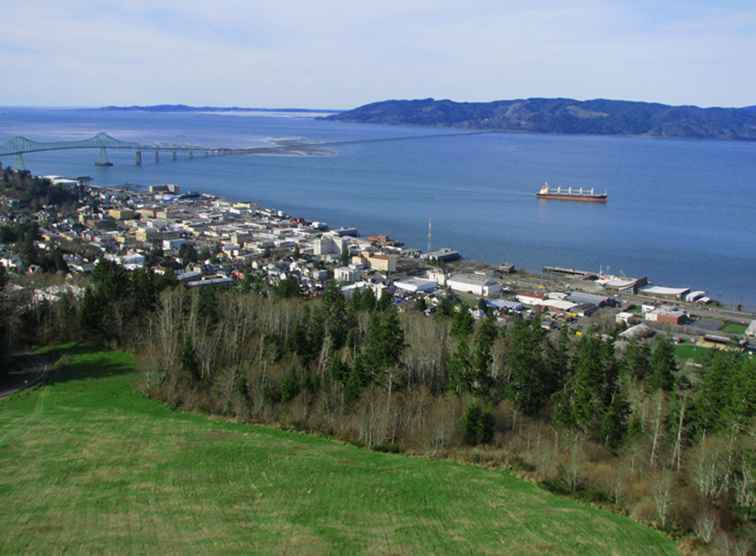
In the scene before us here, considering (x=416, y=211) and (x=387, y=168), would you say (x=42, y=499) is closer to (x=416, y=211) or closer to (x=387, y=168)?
(x=416, y=211)

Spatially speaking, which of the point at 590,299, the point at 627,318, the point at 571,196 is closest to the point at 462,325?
the point at 627,318

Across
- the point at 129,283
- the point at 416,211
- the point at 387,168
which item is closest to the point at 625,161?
the point at 387,168

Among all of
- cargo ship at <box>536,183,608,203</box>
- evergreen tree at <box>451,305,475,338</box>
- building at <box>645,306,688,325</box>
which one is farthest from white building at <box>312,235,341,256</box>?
cargo ship at <box>536,183,608,203</box>

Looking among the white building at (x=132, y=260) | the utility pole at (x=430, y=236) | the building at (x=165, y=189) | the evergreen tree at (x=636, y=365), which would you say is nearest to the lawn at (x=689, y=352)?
the evergreen tree at (x=636, y=365)

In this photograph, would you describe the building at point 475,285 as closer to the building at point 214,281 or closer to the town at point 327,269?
the town at point 327,269

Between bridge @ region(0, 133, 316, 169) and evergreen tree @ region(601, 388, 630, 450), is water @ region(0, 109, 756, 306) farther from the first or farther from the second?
evergreen tree @ region(601, 388, 630, 450)
